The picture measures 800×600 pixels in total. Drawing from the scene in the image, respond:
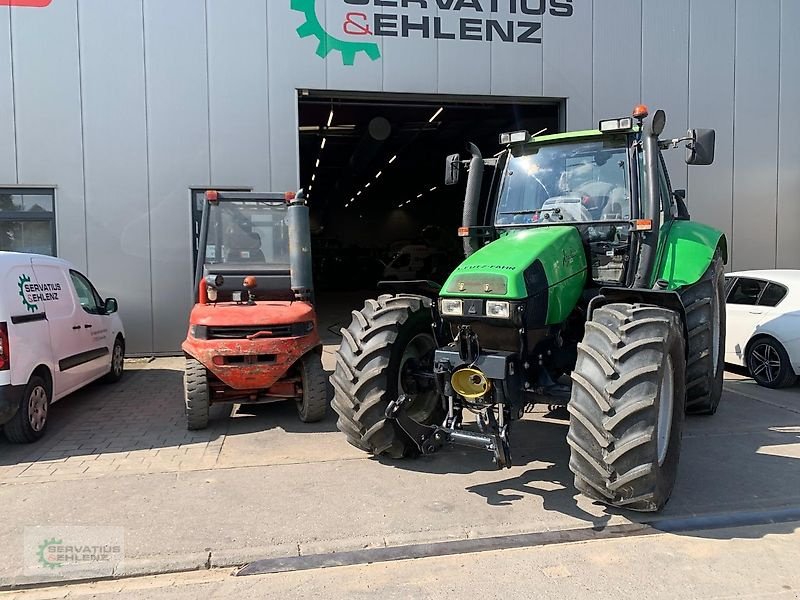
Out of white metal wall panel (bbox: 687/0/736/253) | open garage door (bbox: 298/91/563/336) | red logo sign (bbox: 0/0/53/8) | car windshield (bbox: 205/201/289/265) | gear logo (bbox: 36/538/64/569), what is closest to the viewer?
gear logo (bbox: 36/538/64/569)

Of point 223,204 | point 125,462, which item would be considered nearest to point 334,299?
point 223,204

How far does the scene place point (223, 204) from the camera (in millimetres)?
7258

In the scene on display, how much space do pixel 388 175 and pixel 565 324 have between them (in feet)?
71.5

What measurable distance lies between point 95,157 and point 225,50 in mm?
2774

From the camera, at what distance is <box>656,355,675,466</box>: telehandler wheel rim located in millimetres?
4102

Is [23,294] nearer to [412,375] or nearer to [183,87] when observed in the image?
[412,375]

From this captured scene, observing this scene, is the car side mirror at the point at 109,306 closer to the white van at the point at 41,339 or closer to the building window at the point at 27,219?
the white van at the point at 41,339

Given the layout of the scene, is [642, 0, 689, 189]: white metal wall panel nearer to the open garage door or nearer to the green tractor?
the open garage door

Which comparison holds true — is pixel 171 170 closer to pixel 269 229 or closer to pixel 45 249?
pixel 45 249

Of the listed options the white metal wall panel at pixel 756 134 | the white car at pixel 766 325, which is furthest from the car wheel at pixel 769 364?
the white metal wall panel at pixel 756 134

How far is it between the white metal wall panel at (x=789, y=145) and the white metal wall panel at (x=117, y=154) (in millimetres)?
12169

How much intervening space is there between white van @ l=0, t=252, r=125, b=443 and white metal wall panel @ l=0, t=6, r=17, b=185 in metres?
3.39

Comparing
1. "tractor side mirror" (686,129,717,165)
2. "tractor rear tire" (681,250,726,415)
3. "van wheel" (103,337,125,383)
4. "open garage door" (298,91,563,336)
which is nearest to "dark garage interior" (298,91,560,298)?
"open garage door" (298,91,563,336)

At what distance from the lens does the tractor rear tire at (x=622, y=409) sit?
11.9 ft
